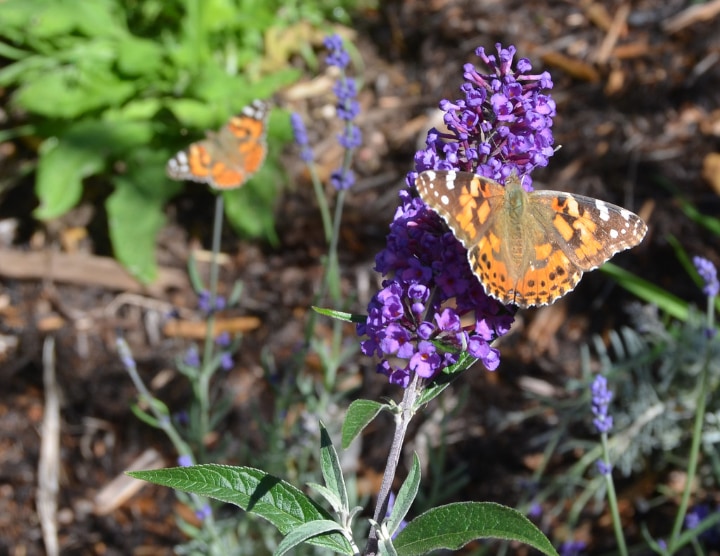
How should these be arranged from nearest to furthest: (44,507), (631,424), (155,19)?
(631,424) → (44,507) → (155,19)

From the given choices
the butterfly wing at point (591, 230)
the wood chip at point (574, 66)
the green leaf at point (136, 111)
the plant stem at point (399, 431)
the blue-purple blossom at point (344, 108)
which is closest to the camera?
the plant stem at point (399, 431)

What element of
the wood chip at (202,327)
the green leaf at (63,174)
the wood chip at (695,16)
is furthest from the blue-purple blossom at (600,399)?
the wood chip at (695,16)

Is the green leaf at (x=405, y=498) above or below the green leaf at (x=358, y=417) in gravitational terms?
below

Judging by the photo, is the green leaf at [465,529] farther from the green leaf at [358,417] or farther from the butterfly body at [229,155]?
the butterfly body at [229,155]

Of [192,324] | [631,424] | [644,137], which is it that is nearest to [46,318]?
[192,324]

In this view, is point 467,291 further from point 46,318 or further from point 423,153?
point 46,318

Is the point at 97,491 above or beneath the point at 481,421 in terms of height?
→ beneath

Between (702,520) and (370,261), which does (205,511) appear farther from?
(370,261)
